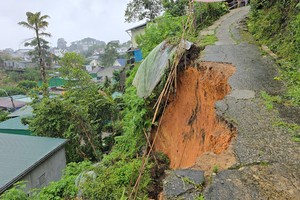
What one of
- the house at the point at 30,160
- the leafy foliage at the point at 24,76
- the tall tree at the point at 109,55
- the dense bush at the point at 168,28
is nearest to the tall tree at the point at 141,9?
the dense bush at the point at 168,28

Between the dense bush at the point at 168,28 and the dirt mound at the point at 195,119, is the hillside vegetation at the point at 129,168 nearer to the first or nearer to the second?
the dense bush at the point at 168,28

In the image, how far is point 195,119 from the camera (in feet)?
14.3

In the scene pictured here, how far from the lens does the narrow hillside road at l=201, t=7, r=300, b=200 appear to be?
1982 millimetres

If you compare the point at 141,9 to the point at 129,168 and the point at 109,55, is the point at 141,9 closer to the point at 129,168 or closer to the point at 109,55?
the point at 129,168

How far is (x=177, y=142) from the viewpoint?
14.7ft

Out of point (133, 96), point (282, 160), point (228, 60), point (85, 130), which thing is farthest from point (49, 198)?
point (85, 130)

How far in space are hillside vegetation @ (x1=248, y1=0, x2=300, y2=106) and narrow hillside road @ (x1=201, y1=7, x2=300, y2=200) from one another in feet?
0.86

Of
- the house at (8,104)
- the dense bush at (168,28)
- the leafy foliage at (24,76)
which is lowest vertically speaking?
the house at (8,104)

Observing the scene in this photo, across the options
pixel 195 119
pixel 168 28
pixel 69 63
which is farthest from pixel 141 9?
pixel 195 119

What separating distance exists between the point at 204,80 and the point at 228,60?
3.23 ft

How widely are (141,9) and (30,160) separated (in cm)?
1515

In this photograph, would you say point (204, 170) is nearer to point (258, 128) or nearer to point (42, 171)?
point (258, 128)

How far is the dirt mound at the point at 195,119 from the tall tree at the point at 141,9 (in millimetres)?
14983

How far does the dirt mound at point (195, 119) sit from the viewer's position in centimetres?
330
